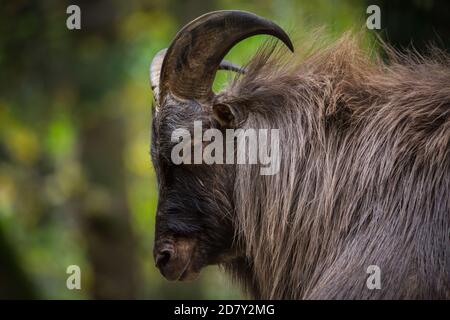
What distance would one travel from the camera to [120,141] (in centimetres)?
1498

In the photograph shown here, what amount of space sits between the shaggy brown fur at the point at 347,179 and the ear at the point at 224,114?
0.09 m

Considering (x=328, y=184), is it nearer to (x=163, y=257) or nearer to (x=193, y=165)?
(x=193, y=165)

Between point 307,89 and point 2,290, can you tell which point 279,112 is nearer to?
point 307,89

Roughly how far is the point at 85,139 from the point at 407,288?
10888 millimetres

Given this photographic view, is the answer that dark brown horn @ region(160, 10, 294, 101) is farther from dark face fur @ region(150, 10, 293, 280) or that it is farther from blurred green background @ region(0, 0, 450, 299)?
blurred green background @ region(0, 0, 450, 299)

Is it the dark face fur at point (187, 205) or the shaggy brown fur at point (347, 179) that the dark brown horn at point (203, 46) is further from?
the shaggy brown fur at point (347, 179)

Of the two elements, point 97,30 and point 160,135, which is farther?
point 97,30

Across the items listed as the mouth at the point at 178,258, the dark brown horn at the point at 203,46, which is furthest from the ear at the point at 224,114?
the mouth at the point at 178,258

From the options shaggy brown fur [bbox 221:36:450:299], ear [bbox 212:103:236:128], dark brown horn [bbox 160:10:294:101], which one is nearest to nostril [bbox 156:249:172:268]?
shaggy brown fur [bbox 221:36:450:299]

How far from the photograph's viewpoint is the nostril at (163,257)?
5668 millimetres

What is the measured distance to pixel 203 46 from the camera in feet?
17.9

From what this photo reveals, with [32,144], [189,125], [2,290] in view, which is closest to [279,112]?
[189,125]

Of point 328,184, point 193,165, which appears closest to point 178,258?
point 193,165

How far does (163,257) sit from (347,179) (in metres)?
1.38
